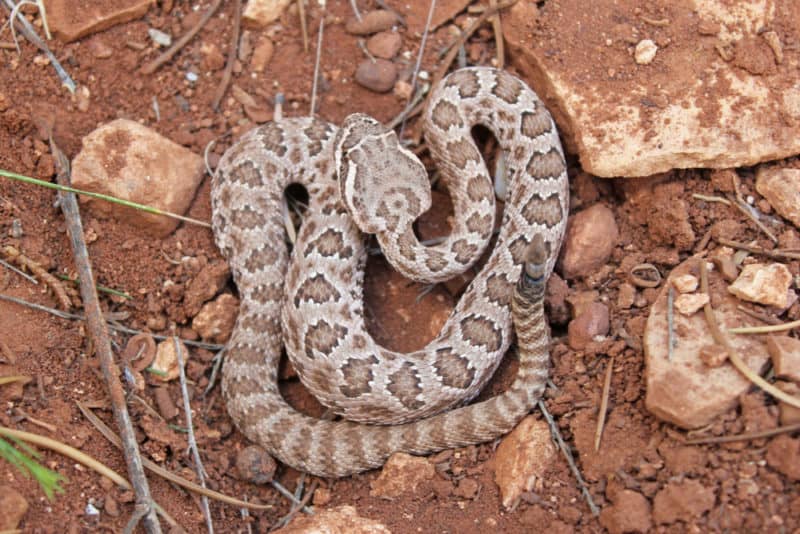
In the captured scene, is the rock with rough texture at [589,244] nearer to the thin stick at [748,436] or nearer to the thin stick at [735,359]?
the thin stick at [735,359]

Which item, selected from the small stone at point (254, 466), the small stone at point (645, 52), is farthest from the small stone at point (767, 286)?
the small stone at point (254, 466)

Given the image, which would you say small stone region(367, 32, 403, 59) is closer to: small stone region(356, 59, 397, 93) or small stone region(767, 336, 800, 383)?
small stone region(356, 59, 397, 93)

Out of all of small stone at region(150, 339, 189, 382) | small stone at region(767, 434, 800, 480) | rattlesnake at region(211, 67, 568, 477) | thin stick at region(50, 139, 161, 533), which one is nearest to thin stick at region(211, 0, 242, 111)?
rattlesnake at region(211, 67, 568, 477)

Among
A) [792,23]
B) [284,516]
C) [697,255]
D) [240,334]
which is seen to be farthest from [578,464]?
[792,23]

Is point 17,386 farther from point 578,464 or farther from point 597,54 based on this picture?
point 597,54

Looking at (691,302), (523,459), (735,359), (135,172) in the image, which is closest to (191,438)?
(135,172)

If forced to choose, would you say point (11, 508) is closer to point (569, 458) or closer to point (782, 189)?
point (569, 458)
